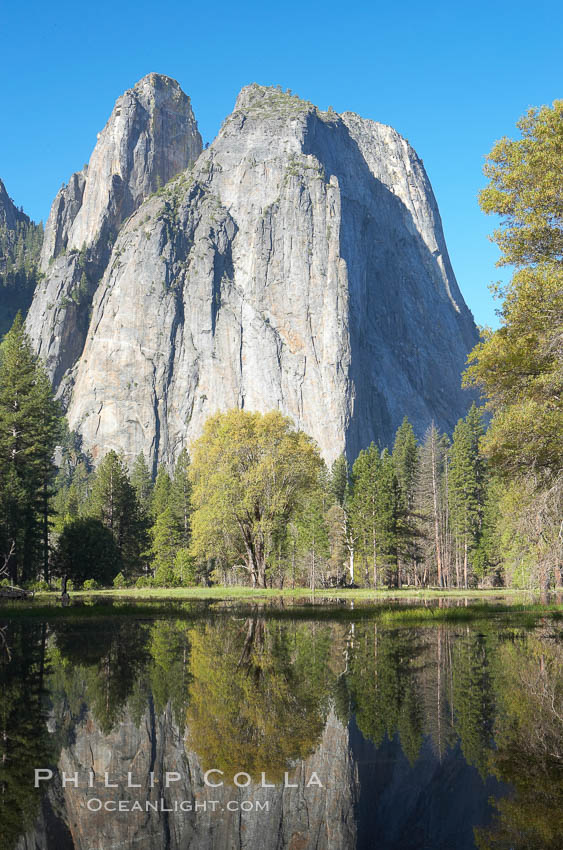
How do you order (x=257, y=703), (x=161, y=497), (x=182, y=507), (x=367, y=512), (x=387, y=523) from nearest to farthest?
(x=257, y=703) → (x=387, y=523) → (x=367, y=512) → (x=182, y=507) → (x=161, y=497)

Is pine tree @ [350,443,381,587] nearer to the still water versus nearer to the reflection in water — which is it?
the reflection in water

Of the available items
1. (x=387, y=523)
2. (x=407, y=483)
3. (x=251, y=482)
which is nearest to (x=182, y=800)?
(x=251, y=482)

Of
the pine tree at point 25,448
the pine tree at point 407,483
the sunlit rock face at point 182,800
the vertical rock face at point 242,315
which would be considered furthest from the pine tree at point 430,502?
the vertical rock face at point 242,315

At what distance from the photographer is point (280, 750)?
6.57 m

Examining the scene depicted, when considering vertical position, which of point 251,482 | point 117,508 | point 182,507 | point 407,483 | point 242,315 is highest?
point 242,315

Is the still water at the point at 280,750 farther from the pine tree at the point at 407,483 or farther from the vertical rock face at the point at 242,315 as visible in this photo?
the vertical rock face at the point at 242,315

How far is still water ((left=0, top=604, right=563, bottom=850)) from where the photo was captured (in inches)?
195

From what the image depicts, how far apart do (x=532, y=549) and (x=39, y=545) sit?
4405 cm

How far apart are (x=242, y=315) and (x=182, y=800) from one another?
174341 mm

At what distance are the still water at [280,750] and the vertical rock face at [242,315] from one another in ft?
494

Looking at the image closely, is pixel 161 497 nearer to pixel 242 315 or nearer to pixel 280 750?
pixel 280 750

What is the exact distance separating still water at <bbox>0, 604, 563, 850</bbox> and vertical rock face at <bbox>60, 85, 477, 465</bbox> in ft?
494

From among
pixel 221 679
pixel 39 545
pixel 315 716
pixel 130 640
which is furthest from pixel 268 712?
pixel 39 545

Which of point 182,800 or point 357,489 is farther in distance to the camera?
point 357,489
